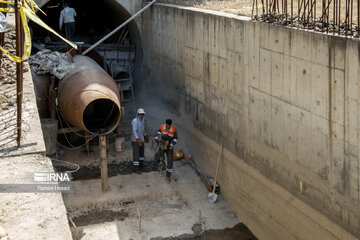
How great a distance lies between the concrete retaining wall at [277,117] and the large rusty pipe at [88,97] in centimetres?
216

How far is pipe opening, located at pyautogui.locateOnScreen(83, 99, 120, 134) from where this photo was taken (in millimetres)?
12531

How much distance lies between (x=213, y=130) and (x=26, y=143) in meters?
5.46

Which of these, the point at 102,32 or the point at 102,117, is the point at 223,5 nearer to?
the point at 102,117

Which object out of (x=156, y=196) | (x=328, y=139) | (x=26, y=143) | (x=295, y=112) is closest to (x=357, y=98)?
(x=328, y=139)

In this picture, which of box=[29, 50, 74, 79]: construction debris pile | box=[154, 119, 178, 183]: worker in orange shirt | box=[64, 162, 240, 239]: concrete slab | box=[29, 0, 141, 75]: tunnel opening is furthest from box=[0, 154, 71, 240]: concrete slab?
box=[29, 0, 141, 75]: tunnel opening

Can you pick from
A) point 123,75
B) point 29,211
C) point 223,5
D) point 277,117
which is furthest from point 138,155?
point 29,211

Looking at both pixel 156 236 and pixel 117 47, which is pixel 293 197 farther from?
pixel 117 47

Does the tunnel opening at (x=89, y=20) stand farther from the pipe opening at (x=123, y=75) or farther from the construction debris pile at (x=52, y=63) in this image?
the construction debris pile at (x=52, y=63)

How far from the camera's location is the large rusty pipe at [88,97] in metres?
12.0

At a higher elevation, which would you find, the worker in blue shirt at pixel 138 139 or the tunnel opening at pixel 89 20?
the tunnel opening at pixel 89 20

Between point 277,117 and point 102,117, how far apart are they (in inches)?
217

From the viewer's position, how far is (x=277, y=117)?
982 centimetres

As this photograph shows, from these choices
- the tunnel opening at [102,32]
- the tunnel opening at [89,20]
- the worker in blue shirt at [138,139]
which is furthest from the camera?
Result: the tunnel opening at [89,20]

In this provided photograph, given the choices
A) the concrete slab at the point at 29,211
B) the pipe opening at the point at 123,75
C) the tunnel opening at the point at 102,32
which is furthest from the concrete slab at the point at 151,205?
the pipe opening at the point at 123,75
